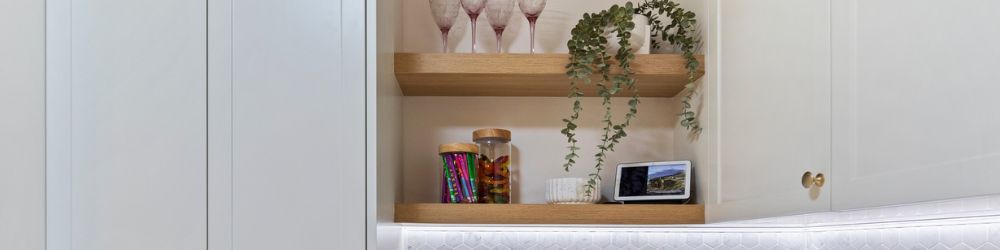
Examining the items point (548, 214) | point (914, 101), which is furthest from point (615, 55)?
point (914, 101)

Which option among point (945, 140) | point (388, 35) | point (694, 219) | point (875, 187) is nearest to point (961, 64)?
point (945, 140)

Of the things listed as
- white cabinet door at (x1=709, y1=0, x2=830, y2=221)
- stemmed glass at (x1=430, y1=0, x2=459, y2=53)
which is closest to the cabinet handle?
white cabinet door at (x1=709, y1=0, x2=830, y2=221)

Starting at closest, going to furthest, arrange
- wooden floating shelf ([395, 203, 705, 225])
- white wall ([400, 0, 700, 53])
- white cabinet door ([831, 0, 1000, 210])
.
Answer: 1. white cabinet door ([831, 0, 1000, 210])
2. wooden floating shelf ([395, 203, 705, 225])
3. white wall ([400, 0, 700, 53])

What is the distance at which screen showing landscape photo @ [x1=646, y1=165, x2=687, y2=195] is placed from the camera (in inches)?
78.4

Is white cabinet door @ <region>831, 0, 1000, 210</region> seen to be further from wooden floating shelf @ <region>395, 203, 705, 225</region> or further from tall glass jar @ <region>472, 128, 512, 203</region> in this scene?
tall glass jar @ <region>472, 128, 512, 203</region>

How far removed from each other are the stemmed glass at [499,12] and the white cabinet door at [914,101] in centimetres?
85

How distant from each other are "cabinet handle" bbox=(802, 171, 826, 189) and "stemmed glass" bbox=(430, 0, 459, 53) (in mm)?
862

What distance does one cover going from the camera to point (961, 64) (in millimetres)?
1009

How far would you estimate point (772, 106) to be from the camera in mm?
1505

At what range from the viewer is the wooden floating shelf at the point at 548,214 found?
192 cm
